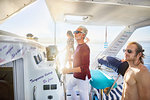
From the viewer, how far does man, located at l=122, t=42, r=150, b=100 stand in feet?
3.06

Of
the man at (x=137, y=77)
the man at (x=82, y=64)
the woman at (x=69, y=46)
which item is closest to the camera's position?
the man at (x=137, y=77)

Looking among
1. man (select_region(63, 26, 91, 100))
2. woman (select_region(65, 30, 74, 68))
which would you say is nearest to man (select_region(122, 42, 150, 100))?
man (select_region(63, 26, 91, 100))

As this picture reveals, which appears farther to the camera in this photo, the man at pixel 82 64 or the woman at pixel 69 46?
the woman at pixel 69 46

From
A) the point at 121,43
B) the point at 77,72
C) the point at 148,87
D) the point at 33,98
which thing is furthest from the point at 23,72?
the point at 121,43

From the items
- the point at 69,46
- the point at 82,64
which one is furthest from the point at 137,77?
the point at 69,46

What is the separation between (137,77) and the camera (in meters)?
1.00

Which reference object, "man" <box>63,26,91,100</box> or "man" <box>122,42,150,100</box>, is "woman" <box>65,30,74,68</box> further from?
"man" <box>122,42,150,100</box>

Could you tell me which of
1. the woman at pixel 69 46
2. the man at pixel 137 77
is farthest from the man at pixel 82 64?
the woman at pixel 69 46

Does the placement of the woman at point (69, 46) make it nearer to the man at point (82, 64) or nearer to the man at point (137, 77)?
the man at point (82, 64)

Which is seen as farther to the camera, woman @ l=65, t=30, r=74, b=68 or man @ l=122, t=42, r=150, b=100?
woman @ l=65, t=30, r=74, b=68

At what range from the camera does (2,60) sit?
66 centimetres

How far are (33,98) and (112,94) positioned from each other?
164 cm

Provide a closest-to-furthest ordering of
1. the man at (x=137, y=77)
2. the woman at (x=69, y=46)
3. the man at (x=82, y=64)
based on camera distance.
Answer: the man at (x=137, y=77)
the man at (x=82, y=64)
the woman at (x=69, y=46)

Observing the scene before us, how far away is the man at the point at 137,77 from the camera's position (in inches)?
36.7
